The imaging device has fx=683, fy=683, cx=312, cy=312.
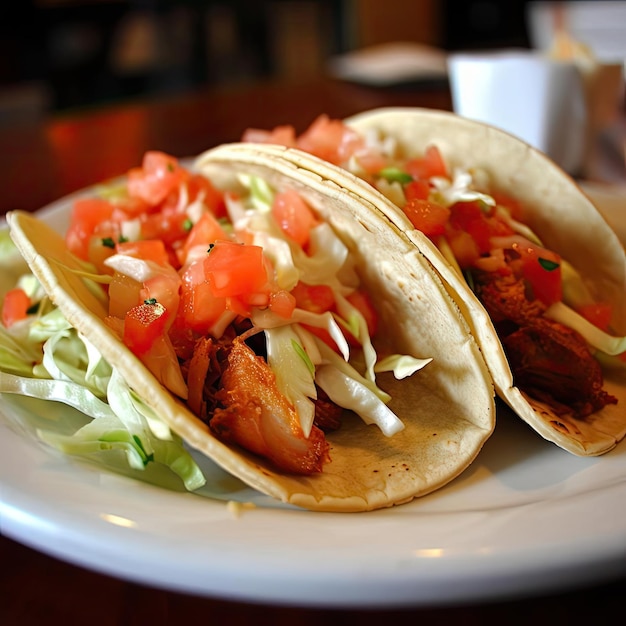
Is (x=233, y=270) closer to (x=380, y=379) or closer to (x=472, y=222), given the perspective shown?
(x=380, y=379)

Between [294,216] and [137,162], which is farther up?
[294,216]

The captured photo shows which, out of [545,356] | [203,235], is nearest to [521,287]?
[545,356]

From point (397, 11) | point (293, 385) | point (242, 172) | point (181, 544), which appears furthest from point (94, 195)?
point (397, 11)

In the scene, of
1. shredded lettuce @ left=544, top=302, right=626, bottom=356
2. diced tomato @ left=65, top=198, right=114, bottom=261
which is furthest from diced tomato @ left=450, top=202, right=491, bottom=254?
diced tomato @ left=65, top=198, right=114, bottom=261

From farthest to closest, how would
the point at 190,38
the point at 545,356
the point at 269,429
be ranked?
the point at 190,38 < the point at 545,356 < the point at 269,429

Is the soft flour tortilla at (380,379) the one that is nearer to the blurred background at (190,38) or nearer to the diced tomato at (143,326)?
the diced tomato at (143,326)

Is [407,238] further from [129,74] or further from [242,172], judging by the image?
[129,74]

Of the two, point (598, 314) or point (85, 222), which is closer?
point (598, 314)
